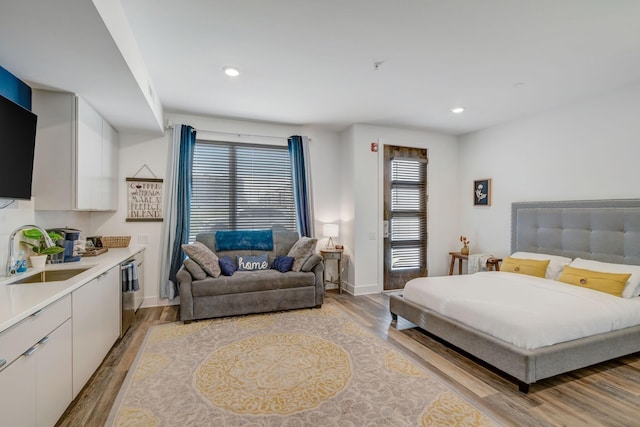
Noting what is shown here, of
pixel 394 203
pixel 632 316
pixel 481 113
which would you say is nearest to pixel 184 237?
pixel 394 203

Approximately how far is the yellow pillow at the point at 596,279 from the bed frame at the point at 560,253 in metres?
0.42

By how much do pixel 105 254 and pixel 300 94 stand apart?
294cm

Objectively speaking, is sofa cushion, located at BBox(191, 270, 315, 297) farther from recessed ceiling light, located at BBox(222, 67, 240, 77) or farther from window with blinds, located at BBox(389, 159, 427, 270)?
recessed ceiling light, located at BBox(222, 67, 240, 77)

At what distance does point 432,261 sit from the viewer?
543cm

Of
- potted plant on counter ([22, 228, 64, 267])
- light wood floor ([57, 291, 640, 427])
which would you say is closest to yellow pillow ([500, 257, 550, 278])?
light wood floor ([57, 291, 640, 427])

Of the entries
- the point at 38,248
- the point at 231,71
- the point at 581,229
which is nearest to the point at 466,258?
the point at 581,229

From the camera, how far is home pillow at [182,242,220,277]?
3.73 meters

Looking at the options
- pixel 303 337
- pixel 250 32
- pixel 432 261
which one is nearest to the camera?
pixel 250 32

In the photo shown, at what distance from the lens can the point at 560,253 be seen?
3.87 m

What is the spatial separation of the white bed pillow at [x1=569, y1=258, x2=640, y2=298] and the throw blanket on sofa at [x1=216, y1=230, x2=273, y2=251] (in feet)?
12.9

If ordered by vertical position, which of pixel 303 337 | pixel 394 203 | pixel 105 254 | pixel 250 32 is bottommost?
pixel 303 337

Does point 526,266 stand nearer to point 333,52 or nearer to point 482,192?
point 482,192

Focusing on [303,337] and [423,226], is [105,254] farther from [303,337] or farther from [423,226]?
[423,226]

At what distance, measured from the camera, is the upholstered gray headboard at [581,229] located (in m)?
3.25
